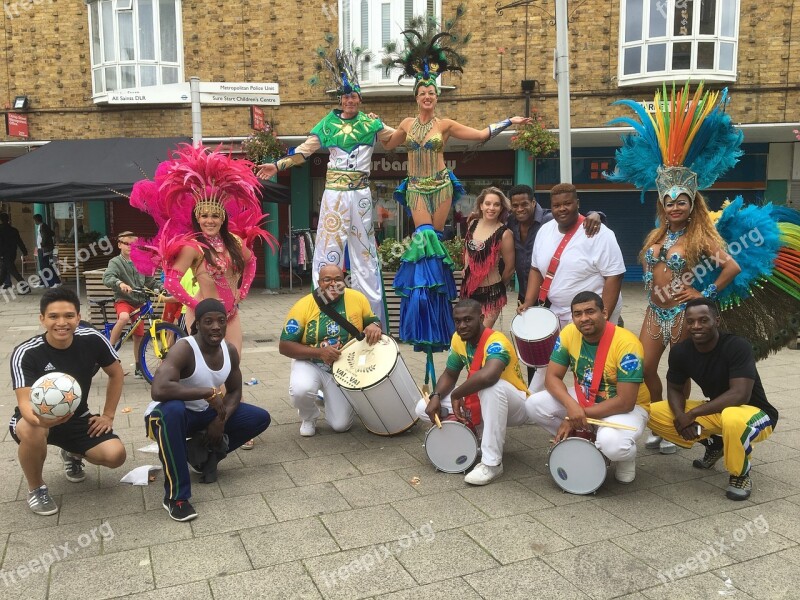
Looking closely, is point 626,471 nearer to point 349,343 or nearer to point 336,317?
point 349,343

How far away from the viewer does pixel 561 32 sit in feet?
23.8

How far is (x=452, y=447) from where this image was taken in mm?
4074

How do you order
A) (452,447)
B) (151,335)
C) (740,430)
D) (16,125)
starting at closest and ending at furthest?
(740,430) → (452,447) → (151,335) → (16,125)

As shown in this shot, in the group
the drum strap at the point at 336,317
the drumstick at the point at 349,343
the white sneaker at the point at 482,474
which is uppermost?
the drum strap at the point at 336,317

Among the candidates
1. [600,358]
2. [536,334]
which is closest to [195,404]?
[536,334]

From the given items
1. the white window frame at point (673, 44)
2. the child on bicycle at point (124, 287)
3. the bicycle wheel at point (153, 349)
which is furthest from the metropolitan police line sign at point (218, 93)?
the white window frame at point (673, 44)

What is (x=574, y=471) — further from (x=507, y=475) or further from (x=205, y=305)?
(x=205, y=305)

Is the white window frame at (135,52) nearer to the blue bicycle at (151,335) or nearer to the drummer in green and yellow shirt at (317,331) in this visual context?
the blue bicycle at (151,335)

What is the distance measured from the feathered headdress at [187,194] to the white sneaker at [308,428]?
1408 mm

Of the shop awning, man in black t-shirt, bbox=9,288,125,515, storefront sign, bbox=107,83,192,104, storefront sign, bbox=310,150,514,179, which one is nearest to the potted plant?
the shop awning

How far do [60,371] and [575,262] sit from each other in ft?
10.3

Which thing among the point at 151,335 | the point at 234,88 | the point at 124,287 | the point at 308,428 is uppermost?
the point at 234,88

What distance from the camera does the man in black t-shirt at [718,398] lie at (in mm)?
3635

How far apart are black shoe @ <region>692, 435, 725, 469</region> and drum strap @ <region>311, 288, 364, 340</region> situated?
2.25 metres
